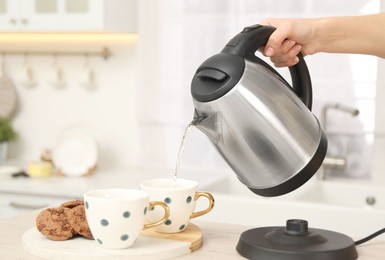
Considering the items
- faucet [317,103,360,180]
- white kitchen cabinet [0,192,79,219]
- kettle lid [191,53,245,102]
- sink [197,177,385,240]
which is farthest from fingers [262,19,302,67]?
white kitchen cabinet [0,192,79,219]

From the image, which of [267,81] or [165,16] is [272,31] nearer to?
[267,81]

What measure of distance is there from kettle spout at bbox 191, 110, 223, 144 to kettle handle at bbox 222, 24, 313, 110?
112mm

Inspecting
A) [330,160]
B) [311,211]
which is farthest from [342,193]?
[311,211]

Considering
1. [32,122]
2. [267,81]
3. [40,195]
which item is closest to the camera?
[267,81]

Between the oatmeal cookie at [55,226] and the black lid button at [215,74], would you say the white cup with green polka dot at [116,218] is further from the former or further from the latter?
the black lid button at [215,74]

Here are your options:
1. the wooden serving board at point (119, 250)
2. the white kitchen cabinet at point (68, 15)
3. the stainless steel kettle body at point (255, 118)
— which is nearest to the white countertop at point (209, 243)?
the wooden serving board at point (119, 250)

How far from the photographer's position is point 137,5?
106 inches

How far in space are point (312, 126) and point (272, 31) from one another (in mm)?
181

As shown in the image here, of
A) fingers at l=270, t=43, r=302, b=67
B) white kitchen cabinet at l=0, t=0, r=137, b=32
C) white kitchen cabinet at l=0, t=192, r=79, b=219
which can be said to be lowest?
white kitchen cabinet at l=0, t=192, r=79, b=219

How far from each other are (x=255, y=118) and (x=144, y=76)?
1703 millimetres

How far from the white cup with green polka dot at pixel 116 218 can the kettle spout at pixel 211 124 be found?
15 cm

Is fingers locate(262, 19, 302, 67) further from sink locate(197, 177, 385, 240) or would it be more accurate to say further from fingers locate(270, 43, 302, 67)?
sink locate(197, 177, 385, 240)

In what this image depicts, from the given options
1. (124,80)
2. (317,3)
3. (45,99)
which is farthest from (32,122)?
(317,3)

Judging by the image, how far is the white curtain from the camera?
8.41 ft
